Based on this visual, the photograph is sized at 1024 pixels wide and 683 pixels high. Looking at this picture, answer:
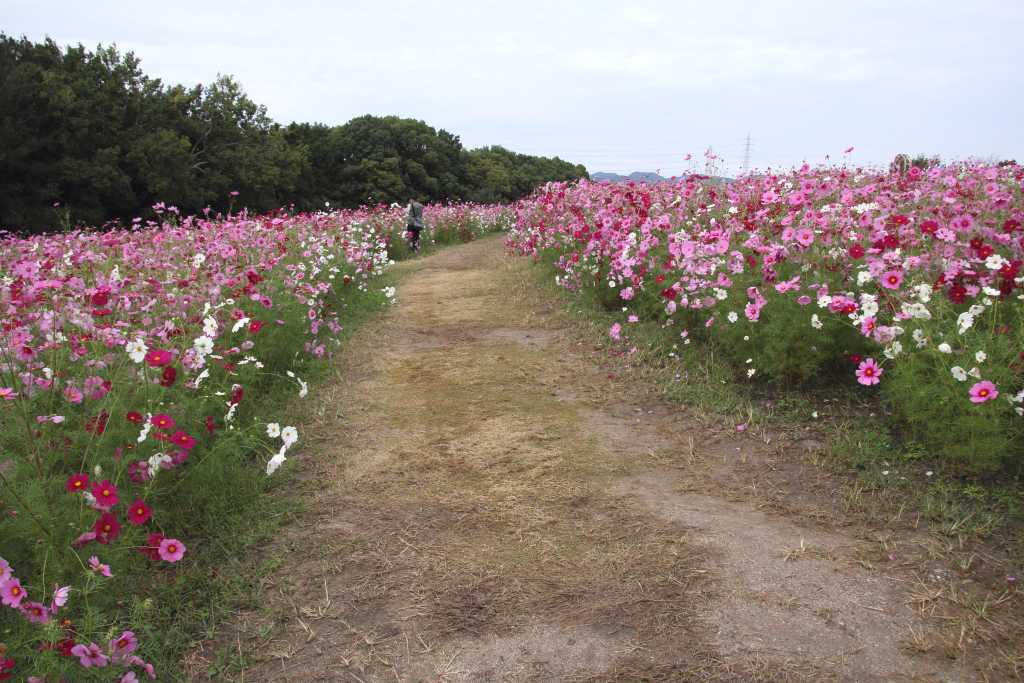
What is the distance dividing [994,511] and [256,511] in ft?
10.9

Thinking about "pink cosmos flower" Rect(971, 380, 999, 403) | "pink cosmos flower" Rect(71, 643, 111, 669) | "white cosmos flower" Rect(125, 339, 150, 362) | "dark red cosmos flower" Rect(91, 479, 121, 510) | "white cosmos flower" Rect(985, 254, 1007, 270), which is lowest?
"pink cosmos flower" Rect(71, 643, 111, 669)

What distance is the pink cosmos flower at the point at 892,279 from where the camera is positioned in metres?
3.37

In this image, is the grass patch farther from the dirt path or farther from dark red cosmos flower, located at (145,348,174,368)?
dark red cosmos flower, located at (145,348,174,368)

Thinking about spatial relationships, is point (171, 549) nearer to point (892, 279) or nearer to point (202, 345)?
point (202, 345)

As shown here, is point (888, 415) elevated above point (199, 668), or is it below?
above

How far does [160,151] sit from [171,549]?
25.3 metres

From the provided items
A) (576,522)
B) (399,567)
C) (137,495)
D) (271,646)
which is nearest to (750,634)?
(576,522)

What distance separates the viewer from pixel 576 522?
2977mm

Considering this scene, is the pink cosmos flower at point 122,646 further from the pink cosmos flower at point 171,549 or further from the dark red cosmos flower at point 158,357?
the dark red cosmos flower at point 158,357

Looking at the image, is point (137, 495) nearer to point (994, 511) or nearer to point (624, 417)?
point (624, 417)

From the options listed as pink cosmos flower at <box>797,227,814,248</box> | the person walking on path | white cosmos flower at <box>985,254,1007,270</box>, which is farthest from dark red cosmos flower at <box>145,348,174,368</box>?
the person walking on path

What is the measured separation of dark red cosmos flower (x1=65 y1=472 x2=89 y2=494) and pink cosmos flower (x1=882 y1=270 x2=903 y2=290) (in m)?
3.62

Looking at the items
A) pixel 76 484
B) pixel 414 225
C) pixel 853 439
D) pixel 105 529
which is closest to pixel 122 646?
pixel 105 529

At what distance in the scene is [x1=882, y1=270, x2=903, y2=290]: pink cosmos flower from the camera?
337 centimetres
